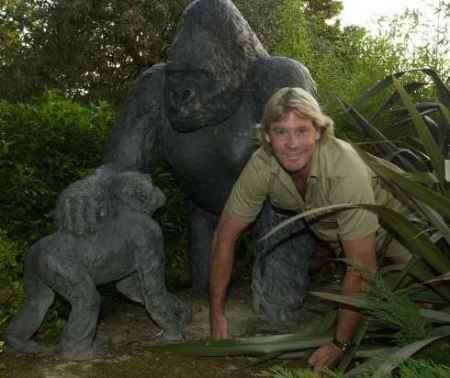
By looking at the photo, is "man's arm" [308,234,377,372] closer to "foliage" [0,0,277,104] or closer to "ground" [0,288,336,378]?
"ground" [0,288,336,378]

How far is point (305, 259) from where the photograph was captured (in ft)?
11.3

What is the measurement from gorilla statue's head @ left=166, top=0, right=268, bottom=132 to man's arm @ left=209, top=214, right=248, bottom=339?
0.52 metres

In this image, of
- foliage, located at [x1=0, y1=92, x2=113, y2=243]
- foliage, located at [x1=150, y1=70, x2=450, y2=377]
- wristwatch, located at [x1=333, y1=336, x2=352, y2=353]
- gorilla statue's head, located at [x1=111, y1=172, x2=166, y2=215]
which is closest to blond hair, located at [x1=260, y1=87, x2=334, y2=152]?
foliage, located at [x1=150, y1=70, x2=450, y2=377]

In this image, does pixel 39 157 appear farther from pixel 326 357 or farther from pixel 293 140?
pixel 326 357

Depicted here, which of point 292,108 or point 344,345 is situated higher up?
point 292,108

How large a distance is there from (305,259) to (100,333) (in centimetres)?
110

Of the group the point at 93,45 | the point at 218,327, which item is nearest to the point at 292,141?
the point at 218,327

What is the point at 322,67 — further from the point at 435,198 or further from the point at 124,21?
the point at 124,21

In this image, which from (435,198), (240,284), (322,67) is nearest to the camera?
(435,198)

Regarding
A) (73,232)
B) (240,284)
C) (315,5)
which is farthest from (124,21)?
(315,5)

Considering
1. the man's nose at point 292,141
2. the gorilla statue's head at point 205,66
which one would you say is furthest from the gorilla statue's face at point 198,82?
the man's nose at point 292,141

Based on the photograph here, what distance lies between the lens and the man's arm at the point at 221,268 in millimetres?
3066

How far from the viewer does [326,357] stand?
277 cm

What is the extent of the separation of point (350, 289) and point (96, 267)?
3.56 ft
